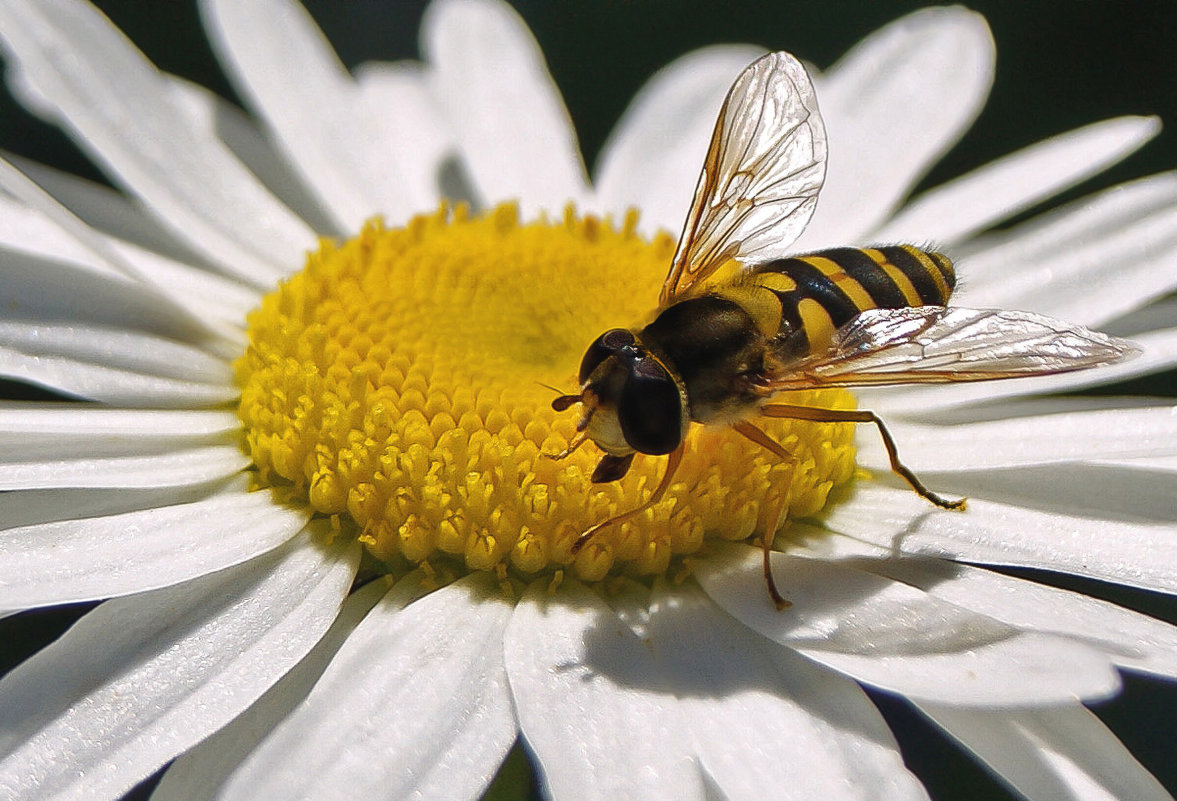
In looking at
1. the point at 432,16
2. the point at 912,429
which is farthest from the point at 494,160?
the point at 912,429

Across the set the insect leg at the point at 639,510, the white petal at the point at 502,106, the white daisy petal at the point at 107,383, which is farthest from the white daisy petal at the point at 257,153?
the insect leg at the point at 639,510

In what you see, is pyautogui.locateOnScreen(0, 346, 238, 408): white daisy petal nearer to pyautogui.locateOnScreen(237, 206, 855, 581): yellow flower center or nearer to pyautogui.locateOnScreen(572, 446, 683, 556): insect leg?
pyautogui.locateOnScreen(237, 206, 855, 581): yellow flower center

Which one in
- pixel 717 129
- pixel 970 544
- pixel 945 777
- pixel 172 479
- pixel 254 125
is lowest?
pixel 945 777

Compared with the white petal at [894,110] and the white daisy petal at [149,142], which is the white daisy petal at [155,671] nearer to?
the white daisy petal at [149,142]

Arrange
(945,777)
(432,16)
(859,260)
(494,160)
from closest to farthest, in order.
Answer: (859,260), (945,777), (494,160), (432,16)

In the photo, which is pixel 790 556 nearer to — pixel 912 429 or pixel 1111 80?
pixel 912 429

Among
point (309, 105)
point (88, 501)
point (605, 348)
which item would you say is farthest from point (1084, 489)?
point (309, 105)

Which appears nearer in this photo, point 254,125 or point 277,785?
point 277,785

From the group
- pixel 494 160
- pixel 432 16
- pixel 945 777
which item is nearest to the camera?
pixel 945 777
